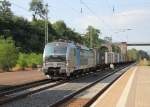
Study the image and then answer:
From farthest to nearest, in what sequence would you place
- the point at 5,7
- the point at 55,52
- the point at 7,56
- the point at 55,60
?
the point at 5,7, the point at 7,56, the point at 55,52, the point at 55,60

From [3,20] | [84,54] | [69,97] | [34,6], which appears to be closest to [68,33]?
[34,6]

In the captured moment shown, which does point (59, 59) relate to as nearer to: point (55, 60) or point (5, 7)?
point (55, 60)

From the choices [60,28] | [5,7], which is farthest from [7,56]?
[60,28]

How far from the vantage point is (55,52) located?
33.8m

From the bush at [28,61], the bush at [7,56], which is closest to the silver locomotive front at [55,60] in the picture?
the bush at [7,56]

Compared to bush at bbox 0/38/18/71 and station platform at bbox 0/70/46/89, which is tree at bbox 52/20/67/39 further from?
station platform at bbox 0/70/46/89

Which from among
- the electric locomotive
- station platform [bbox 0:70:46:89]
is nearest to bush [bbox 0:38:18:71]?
station platform [bbox 0:70:46:89]

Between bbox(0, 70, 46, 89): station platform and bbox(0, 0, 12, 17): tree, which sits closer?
bbox(0, 70, 46, 89): station platform

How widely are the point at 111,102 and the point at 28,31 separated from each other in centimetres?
7914

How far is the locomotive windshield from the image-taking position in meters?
33.5

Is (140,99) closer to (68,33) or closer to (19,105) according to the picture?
(19,105)

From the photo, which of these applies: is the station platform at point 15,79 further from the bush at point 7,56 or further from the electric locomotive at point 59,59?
the bush at point 7,56

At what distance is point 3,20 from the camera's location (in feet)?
293

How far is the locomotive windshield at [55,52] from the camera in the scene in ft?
110
